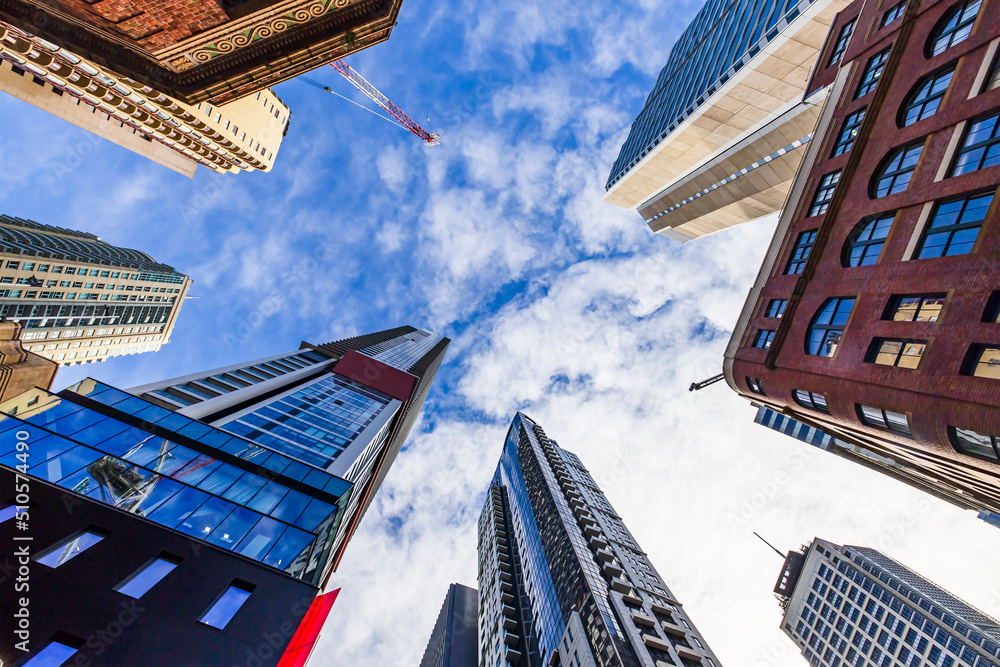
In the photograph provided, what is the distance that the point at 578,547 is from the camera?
216 ft

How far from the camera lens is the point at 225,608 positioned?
1484 centimetres

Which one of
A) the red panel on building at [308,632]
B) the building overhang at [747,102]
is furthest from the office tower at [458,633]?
the building overhang at [747,102]

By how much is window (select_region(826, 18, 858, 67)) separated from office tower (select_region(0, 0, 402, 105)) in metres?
36.7

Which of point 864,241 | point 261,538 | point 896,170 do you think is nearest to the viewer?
point 261,538

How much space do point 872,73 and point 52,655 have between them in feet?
167

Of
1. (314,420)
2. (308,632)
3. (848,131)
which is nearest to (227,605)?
(308,632)

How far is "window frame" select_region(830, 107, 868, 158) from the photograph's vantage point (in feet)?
96.1

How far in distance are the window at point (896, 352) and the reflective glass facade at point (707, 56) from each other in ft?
114

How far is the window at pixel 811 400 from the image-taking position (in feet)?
84.5

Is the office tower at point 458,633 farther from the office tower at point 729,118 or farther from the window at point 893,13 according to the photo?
the window at point 893,13

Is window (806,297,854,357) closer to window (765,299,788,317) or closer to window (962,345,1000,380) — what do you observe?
window (765,299,788,317)

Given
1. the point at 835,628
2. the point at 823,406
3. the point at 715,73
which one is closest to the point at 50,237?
the point at 715,73

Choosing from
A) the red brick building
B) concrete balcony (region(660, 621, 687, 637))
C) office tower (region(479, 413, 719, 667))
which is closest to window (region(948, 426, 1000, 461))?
the red brick building

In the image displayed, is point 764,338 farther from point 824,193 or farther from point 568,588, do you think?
point 568,588
